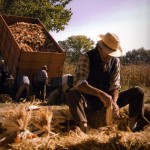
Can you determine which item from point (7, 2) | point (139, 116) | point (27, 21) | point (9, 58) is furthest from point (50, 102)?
point (7, 2)

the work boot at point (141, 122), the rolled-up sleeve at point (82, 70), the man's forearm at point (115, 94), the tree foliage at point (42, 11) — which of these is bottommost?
the work boot at point (141, 122)

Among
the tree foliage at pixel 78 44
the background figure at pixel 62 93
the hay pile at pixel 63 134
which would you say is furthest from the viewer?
the tree foliage at pixel 78 44

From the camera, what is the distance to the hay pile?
3.46 metres

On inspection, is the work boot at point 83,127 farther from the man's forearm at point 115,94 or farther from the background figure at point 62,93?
the background figure at point 62,93

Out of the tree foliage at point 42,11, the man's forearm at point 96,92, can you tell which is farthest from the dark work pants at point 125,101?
the tree foliage at point 42,11

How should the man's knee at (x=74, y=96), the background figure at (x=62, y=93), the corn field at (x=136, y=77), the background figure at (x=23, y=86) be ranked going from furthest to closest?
the corn field at (x=136, y=77) → the background figure at (x=23, y=86) → the background figure at (x=62, y=93) → the man's knee at (x=74, y=96)

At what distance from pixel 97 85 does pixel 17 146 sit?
1.85 m

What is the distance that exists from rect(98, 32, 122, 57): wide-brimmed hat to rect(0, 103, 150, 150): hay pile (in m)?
0.82

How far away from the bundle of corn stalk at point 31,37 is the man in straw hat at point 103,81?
6.43 m

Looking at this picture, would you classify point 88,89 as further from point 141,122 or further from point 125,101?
point 141,122

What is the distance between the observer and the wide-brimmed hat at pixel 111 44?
4809 mm

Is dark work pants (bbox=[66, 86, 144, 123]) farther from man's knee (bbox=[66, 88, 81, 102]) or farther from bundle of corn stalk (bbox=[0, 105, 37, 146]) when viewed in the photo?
bundle of corn stalk (bbox=[0, 105, 37, 146])

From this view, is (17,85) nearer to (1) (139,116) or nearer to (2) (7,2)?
(1) (139,116)

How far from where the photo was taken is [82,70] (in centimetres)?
482
